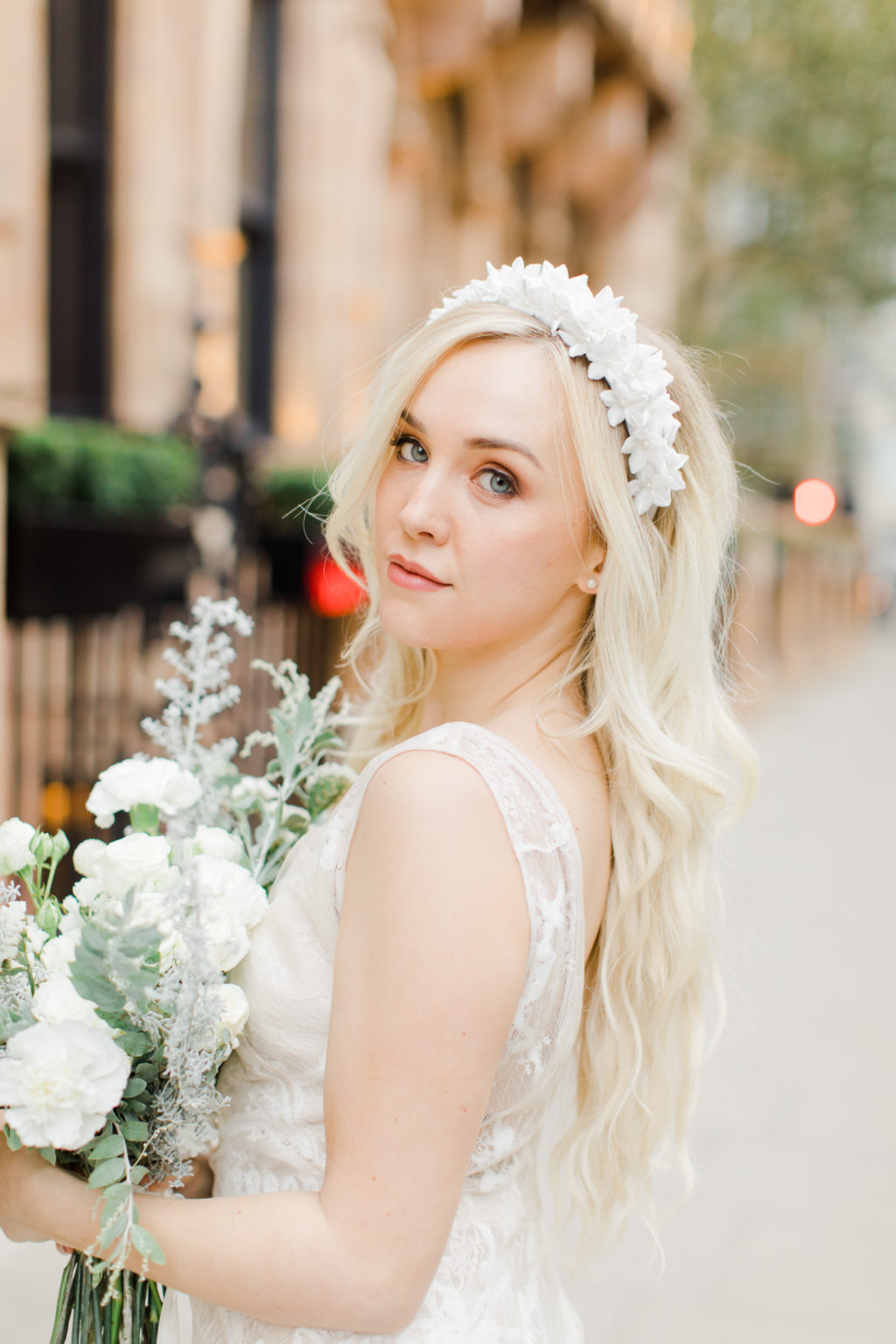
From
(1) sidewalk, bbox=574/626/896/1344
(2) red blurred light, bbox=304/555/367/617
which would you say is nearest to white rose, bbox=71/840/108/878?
(1) sidewalk, bbox=574/626/896/1344

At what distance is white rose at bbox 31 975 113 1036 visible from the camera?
56.1 inches

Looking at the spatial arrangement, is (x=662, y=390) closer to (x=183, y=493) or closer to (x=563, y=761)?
(x=563, y=761)

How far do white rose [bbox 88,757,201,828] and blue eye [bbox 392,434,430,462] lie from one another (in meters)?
0.59

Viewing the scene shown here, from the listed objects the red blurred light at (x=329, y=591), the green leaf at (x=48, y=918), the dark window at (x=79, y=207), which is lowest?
the green leaf at (x=48, y=918)

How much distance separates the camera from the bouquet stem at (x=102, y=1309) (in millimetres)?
1601

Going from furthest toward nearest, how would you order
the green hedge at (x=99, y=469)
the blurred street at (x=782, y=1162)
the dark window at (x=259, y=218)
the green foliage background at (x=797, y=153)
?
the green foliage background at (x=797, y=153) → the dark window at (x=259, y=218) → the green hedge at (x=99, y=469) → the blurred street at (x=782, y=1162)

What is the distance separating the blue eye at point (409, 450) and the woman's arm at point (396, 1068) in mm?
547

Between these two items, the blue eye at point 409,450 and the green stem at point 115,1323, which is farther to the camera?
the blue eye at point 409,450

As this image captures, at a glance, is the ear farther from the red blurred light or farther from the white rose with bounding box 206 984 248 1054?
the red blurred light

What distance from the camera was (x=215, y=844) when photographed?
5.77 ft

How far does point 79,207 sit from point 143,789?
5.80m

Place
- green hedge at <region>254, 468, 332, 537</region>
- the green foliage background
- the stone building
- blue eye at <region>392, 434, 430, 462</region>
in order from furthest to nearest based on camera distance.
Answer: the green foliage background → green hedge at <region>254, 468, 332, 537</region> → the stone building → blue eye at <region>392, 434, 430, 462</region>

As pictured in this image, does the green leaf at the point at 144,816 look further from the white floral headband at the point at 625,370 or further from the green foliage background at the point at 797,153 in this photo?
the green foliage background at the point at 797,153

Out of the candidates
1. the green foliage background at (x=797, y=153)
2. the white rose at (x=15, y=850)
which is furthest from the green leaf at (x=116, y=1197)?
the green foliage background at (x=797, y=153)
